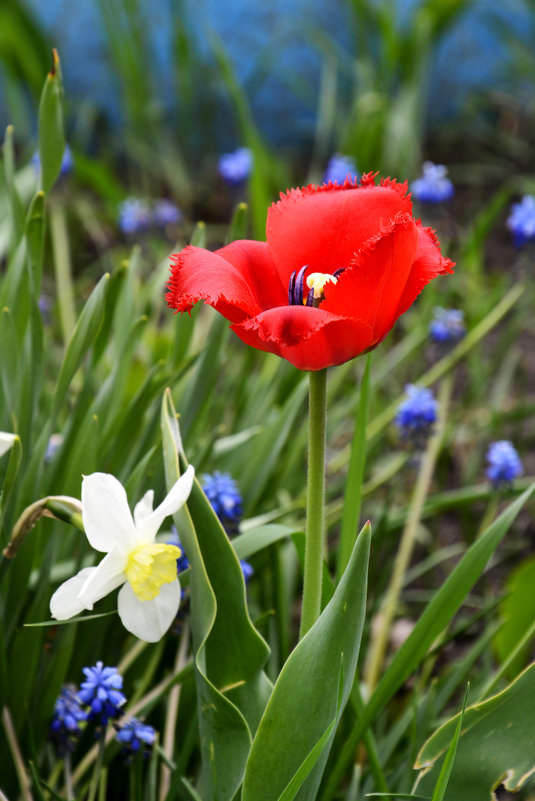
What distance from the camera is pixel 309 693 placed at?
626 mm

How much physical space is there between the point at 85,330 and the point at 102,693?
1.04 feet

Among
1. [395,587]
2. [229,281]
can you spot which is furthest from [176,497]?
[395,587]

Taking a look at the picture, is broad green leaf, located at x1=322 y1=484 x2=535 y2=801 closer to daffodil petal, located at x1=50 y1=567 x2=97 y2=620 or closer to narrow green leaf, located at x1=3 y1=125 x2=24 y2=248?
daffodil petal, located at x1=50 y1=567 x2=97 y2=620

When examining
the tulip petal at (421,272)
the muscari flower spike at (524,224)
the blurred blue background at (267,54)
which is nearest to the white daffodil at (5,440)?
the tulip petal at (421,272)

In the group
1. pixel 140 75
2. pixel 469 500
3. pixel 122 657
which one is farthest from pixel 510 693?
pixel 140 75

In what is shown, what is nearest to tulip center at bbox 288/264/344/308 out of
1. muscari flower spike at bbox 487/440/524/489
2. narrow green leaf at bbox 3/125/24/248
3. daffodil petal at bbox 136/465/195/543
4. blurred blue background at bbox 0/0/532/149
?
daffodil petal at bbox 136/465/195/543

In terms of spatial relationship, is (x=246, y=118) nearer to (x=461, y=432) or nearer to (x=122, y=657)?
(x=461, y=432)

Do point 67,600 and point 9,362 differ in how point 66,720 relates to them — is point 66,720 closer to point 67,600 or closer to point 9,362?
point 67,600

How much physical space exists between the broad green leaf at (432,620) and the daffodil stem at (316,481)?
161 mm

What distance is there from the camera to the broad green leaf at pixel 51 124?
0.86 metres

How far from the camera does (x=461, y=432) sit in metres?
1.85

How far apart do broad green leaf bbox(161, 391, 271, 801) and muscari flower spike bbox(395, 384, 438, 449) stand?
1.81 feet

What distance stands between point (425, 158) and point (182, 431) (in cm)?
232

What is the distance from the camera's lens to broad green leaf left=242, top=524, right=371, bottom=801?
2.01ft
